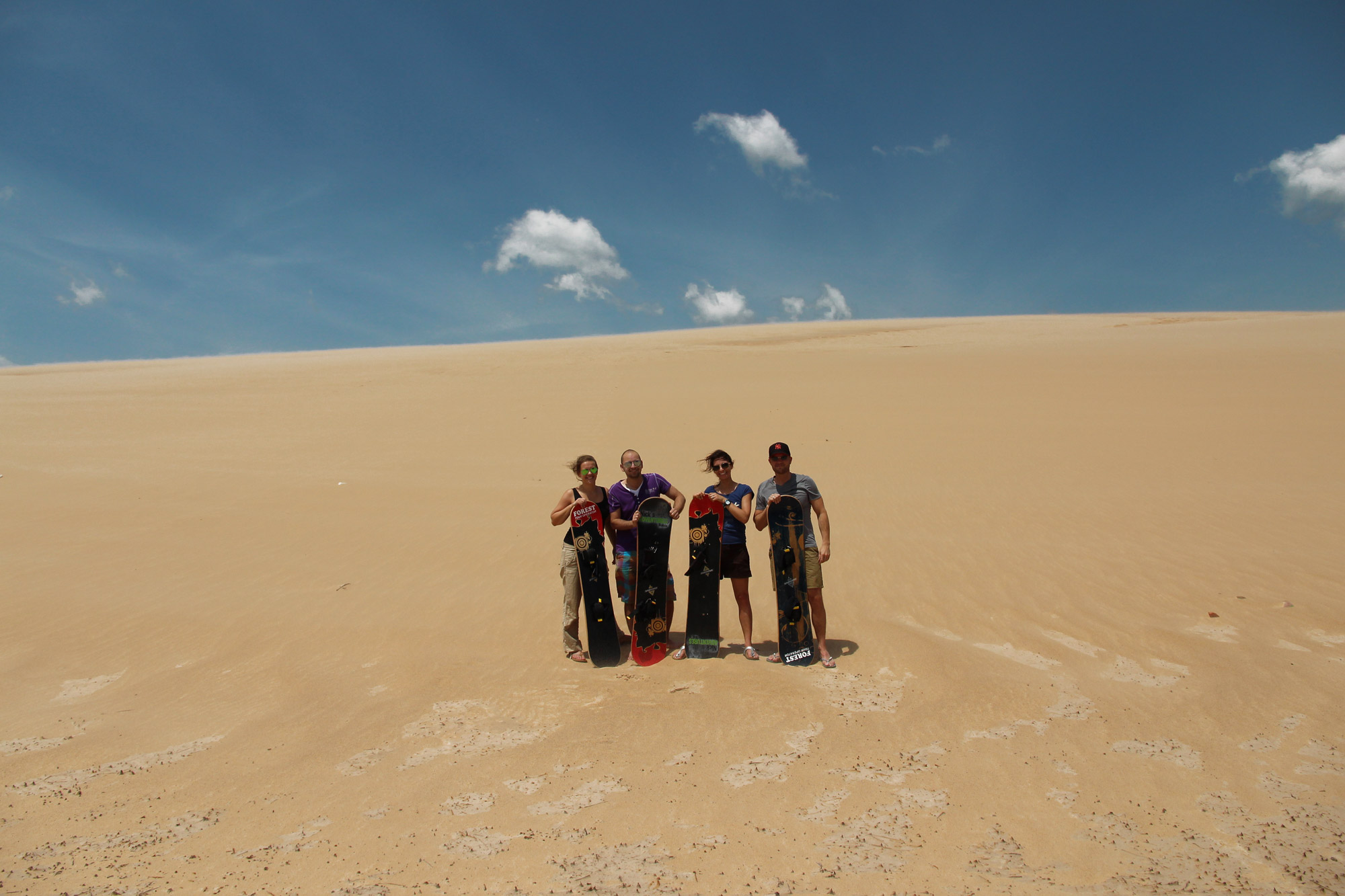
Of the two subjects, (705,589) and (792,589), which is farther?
(705,589)

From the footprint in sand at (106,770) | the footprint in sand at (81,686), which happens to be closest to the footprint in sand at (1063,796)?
the footprint in sand at (106,770)

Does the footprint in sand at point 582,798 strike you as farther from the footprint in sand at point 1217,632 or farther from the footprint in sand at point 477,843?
Answer: the footprint in sand at point 1217,632

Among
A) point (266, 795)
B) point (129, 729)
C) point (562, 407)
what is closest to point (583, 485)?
point (266, 795)

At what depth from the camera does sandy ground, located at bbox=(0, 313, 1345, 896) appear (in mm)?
3123

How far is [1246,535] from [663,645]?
7.81 metres

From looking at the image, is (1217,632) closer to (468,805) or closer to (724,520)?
(724,520)

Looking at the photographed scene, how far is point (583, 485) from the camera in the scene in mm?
5598

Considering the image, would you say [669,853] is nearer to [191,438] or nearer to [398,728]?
[398,728]

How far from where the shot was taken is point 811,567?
536 cm

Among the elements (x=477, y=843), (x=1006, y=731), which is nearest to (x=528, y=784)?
(x=477, y=843)

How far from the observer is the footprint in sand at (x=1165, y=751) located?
3.80 metres

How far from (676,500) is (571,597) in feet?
4.09

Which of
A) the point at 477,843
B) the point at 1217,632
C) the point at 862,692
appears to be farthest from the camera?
the point at 1217,632

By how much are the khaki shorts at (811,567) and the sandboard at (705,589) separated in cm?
71
